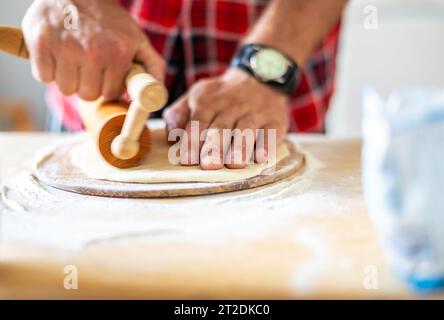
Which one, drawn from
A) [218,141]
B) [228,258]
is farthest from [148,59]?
[228,258]

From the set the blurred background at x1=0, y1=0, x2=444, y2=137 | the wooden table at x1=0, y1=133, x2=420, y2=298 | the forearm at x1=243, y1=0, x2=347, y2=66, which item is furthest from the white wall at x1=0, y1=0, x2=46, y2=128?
the wooden table at x1=0, y1=133, x2=420, y2=298

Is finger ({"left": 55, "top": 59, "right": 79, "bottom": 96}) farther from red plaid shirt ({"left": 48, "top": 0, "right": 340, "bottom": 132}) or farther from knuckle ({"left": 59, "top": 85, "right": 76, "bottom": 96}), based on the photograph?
red plaid shirt ({"left": 48, "top": 0, "right": 340, "bottom": 132})

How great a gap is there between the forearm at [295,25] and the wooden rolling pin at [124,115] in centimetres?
30

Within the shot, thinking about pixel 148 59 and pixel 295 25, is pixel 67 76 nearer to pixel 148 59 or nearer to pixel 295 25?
pixel 148 59

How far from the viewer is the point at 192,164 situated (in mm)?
736

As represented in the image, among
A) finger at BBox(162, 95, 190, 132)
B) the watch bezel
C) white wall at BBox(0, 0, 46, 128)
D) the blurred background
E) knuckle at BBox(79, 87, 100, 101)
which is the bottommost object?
finger at BBox(162, 95, 190, 132)

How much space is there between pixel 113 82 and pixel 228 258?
407mm

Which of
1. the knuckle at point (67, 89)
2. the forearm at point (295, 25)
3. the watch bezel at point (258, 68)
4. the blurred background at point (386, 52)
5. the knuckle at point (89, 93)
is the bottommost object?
the knuckle at point (89, 93)

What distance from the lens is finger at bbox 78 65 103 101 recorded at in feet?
2.56

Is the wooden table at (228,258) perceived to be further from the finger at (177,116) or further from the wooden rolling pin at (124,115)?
the finger at (177,116)

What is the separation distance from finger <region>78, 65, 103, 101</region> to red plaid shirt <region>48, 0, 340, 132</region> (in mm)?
293

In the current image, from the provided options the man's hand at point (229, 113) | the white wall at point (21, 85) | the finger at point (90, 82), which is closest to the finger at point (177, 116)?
the man's hand at point (229, 113)

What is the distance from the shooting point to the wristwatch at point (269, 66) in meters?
0.92
